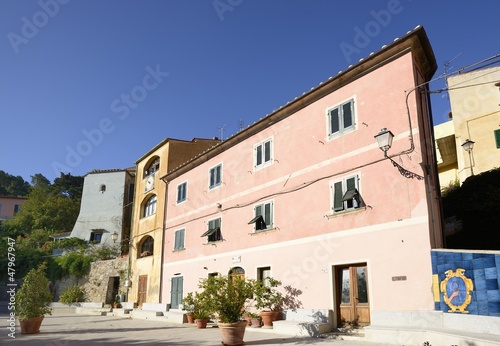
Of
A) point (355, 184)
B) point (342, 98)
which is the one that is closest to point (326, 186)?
point (355, 184)

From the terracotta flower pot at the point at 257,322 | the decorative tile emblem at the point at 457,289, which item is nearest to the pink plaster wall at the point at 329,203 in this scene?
the decorative tile emblem at the point at 457,289

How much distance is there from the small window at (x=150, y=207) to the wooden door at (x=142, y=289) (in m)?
4.19

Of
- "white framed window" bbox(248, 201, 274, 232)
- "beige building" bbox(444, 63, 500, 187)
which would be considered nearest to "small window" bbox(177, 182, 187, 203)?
"white framed window" bbox(248, 201, 274, 232)

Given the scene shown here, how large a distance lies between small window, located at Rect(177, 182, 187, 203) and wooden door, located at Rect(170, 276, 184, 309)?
14.2 feet

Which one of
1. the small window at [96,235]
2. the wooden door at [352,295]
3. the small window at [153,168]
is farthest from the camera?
the small window at [96,235]

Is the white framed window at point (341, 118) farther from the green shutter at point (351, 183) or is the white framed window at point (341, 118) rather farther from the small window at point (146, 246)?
the small window at point (146, 246)

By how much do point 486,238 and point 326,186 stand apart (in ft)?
18.6

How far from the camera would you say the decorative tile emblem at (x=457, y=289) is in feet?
29.1

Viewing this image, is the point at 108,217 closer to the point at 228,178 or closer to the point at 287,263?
the point at 228,178

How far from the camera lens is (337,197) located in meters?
12.5

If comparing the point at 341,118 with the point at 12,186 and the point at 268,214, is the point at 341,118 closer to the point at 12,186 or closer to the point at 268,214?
the point at 268,214

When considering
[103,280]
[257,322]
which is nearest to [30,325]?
[257,322]

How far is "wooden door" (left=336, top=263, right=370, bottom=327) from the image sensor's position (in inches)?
440

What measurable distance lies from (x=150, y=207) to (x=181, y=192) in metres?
5.10
